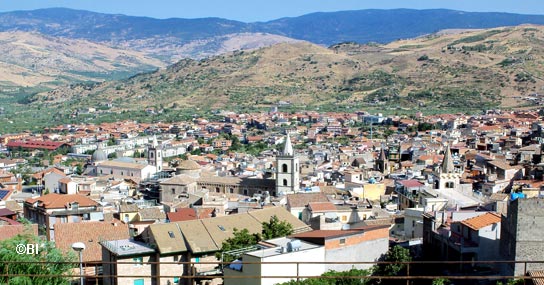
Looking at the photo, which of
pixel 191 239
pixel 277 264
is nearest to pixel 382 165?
pixel 191 239

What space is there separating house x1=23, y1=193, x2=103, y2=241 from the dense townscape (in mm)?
75

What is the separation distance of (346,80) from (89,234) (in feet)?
320

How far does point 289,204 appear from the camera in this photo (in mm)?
24891

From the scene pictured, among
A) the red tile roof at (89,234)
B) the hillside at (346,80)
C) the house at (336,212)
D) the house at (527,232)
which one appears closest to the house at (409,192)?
the house at (336,212)

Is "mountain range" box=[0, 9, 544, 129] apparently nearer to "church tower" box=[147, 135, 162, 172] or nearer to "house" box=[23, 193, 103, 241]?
"church tower" box=[147, 135, 162, 172]

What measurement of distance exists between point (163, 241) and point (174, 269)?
73 cm

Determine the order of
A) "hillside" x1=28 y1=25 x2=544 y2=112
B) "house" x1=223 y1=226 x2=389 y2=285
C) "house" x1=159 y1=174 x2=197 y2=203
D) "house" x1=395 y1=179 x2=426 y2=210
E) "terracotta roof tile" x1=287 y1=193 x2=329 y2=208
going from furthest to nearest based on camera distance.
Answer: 1. "hillside" x1=28 y1=25 x2=544 y2=112
2. "house" x1=159 y1=174 x2=197 y2=203
3. "house" x1=395 y1=179 x2=426 y2=210
4. "terracotta roof tile" x1=287 y1=193 x2=329 y2=208
5. "house" x1=223 y1=226 x2=389 y2=285

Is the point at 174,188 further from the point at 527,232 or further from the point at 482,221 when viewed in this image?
the point at 527,232

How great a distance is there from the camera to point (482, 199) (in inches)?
1050

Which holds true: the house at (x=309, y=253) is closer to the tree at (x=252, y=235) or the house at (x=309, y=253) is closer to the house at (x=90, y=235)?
the tree at (x=252, y=235)

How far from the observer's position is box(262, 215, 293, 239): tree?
18.0 m

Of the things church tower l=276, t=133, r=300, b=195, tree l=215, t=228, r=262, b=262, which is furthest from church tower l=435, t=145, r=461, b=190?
tree l=215, t=228, r=262, b=262

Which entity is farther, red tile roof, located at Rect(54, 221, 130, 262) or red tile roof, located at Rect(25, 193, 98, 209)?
red tile roof, located at Rect(25, 193, 98, 209)

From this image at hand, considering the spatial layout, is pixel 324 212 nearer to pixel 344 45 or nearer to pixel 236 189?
pixel 236 189
